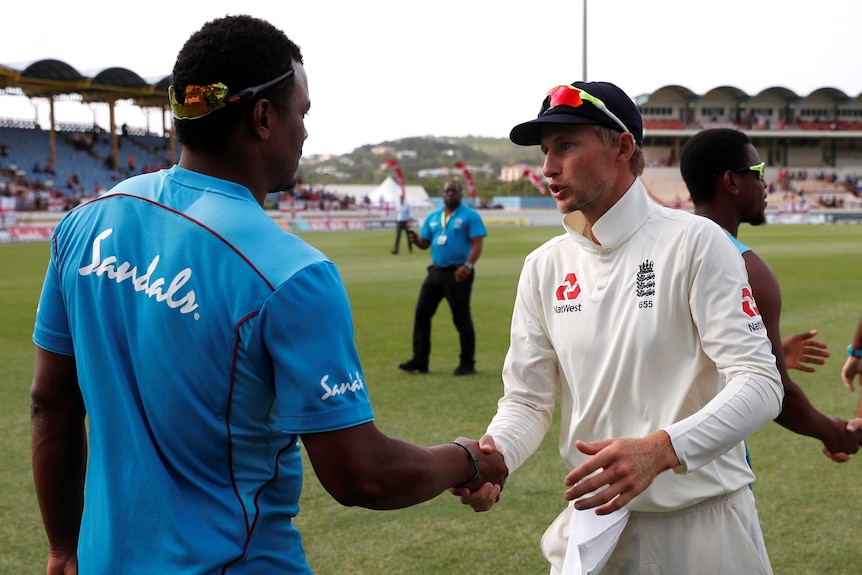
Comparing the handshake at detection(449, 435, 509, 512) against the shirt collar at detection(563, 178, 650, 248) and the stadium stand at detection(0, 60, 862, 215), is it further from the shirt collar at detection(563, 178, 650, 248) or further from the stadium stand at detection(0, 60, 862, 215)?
the stadium stand at detection(0, 60, 862, 215)

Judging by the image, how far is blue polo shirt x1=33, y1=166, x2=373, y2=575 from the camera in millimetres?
1897

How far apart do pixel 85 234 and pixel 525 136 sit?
1.56 metres

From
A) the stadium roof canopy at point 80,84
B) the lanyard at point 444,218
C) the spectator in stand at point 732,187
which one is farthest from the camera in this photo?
the stadium roof canopy at point 80,84

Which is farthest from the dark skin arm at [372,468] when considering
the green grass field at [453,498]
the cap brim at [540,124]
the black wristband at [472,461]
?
the green grass field at [453,498]

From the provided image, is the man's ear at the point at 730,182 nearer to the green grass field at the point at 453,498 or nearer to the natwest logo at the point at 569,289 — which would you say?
the natwest logo at the point at 569,289

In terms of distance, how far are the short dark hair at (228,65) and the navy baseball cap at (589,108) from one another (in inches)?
40.0

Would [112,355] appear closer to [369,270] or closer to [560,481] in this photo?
[560,481]

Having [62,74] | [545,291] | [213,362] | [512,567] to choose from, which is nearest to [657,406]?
[545,291]

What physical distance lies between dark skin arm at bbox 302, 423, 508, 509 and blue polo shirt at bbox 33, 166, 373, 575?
0.14ft

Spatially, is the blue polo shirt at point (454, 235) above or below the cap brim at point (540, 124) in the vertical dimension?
below

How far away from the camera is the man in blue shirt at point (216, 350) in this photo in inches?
75.0

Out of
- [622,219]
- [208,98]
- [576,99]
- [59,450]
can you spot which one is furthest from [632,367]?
[59,450]

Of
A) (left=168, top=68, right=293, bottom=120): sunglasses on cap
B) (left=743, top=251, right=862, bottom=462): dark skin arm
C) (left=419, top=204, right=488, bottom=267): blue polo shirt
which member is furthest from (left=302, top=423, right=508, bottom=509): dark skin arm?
(left=419, top=204, right=488, bottom=267): blue polo shirt

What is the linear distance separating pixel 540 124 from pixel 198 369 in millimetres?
1490
